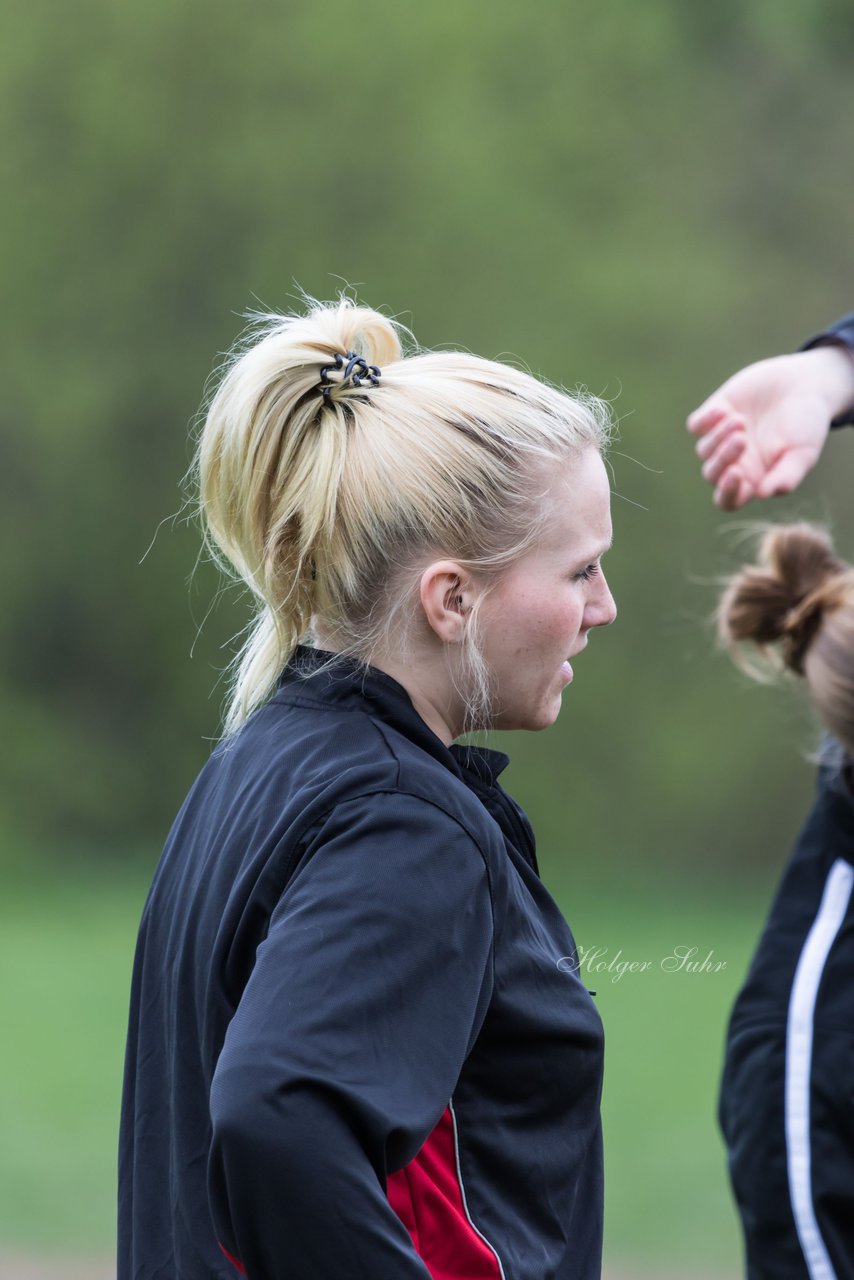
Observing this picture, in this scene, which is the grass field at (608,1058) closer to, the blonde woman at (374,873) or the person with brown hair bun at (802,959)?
the person with brown hair bun at (802,959)

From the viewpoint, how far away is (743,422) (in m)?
1.94

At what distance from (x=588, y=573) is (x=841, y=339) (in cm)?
80

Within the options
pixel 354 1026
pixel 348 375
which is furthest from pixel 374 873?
pixel 348 375

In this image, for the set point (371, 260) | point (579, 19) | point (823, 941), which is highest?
point (579, 19)

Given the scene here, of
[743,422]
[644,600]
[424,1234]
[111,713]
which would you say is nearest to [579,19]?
[644,600]

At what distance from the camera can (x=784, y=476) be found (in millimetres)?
1956

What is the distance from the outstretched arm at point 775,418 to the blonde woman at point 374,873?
27cm

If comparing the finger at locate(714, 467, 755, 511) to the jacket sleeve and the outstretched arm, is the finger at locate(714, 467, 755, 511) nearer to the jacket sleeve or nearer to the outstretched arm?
the outstretched arm

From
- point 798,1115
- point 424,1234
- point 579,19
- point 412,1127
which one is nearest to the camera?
point 412,1127

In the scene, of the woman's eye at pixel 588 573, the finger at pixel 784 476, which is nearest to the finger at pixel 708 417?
the finger at pixel 784 476

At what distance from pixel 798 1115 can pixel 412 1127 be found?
883mm

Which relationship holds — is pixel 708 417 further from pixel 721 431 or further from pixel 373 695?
pixel 373 695

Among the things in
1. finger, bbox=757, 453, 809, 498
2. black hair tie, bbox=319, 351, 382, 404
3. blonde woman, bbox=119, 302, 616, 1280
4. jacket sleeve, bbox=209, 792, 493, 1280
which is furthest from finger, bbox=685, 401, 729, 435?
jacket sleeve, bbox=209, 792, 493, 1280

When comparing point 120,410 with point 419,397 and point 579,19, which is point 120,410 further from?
point 419,397
